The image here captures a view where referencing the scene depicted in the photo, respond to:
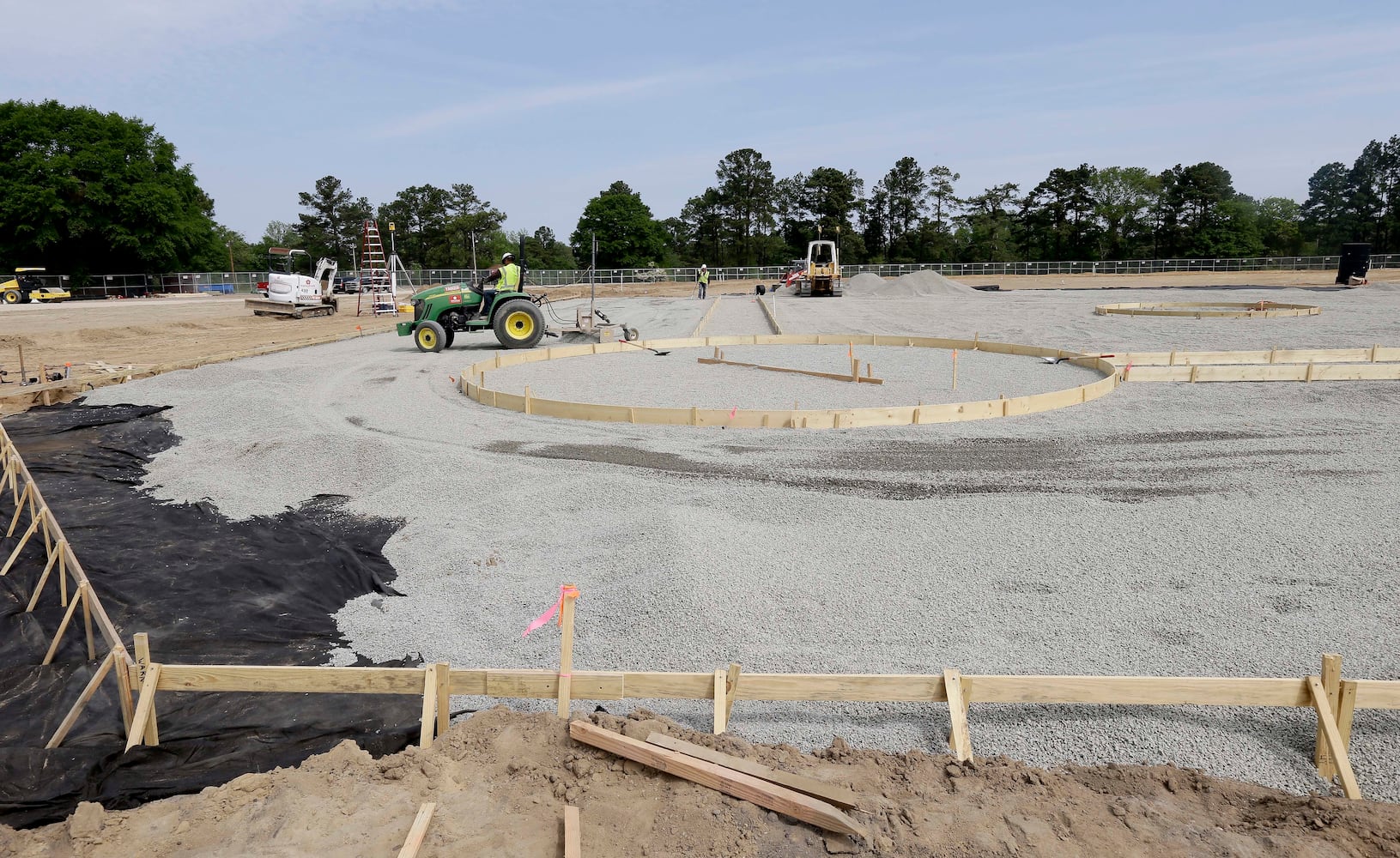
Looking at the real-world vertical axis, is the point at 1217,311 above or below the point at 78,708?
above

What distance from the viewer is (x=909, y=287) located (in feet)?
124

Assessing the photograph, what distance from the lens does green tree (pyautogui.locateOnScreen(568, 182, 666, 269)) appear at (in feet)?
240

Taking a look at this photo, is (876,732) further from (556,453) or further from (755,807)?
(556,453)

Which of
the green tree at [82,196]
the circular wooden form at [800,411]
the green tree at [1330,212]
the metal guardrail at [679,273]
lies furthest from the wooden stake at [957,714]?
the green tree at [1330,212]

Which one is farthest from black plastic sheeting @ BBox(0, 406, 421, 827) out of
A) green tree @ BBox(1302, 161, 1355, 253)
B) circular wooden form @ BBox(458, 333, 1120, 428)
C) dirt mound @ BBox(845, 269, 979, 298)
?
green tree @ BBox(1302, 161, 1355, 253)

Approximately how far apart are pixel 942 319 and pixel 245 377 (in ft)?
61.6

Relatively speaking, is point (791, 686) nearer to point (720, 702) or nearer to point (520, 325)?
point (720, 702)

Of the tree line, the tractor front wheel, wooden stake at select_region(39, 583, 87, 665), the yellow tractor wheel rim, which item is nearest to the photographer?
wooden stake at select_region(39, 583, 87, 665)

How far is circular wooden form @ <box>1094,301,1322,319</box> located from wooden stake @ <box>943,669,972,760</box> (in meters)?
21.0

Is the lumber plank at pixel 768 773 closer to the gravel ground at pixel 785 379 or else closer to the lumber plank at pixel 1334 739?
the lumber plank at pixel 1334 739

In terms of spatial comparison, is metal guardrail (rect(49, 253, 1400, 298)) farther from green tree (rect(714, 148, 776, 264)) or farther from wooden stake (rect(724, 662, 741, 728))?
wooden stake (rect(724, 662, 741, 728))

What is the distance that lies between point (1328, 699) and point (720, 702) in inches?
106

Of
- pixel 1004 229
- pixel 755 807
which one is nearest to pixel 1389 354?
pixel 755 807

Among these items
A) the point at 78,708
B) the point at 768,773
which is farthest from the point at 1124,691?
the point at 78,708
